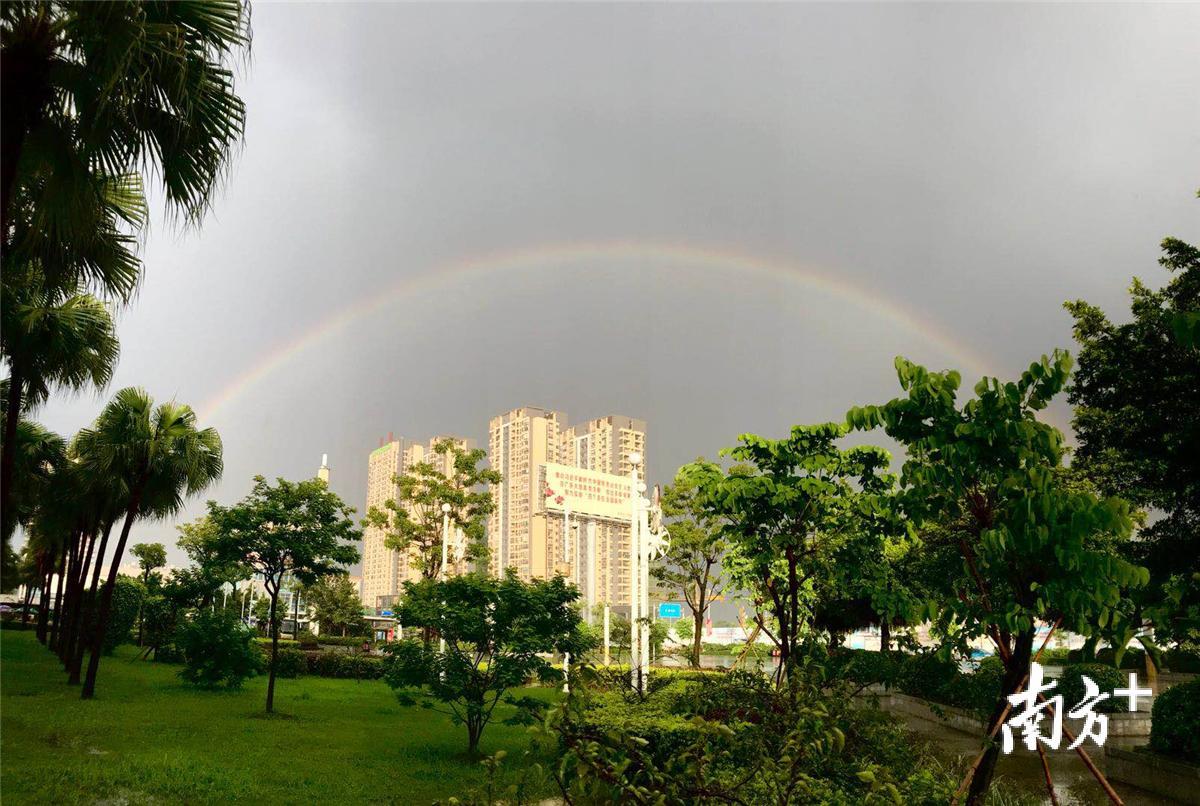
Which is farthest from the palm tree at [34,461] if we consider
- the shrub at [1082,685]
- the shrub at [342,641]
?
the shrub at [1082,685]

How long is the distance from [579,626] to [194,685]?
1281cm

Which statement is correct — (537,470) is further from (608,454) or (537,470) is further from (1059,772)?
(1059,772)

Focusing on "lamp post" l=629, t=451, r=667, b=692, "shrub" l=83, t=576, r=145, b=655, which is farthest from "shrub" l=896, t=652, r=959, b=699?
"shrub" l=83, t=576, r=145, b=655

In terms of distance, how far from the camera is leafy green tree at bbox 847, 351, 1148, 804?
4.21 metres

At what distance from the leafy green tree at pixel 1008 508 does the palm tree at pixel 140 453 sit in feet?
52.0

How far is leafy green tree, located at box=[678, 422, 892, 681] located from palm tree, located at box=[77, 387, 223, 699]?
12469mm

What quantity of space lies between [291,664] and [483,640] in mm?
17147

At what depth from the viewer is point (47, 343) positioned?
11211mm

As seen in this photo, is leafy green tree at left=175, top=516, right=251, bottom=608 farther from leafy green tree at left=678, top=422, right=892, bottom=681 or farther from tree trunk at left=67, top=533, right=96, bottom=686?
leafy green tree at left=678, top=422, right=892, bottom=681

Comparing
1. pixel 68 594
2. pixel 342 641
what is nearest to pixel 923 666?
pixel 68 594

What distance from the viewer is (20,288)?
1016cm

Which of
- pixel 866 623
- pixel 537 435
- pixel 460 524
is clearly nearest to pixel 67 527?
pixel 460 524

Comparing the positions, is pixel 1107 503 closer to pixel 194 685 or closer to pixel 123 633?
pixel 194 685

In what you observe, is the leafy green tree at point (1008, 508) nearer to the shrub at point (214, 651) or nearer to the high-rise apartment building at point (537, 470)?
the shrub at point (214, 651)
